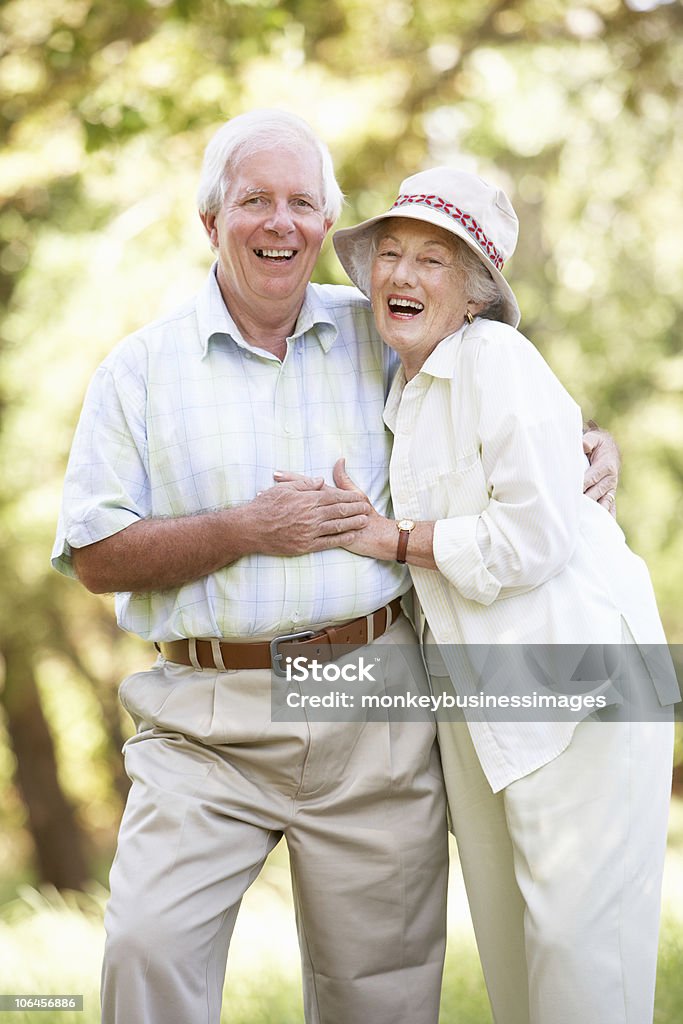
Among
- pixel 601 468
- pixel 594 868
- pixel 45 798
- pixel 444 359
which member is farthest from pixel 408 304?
pixel 45 798

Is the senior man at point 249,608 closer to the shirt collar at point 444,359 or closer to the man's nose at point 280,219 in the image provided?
the man's nose at point 280,219

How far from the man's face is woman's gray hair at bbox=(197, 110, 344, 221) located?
0.07 ft

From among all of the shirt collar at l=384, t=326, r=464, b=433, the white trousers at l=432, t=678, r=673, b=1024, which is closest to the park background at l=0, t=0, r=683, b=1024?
the white trousers at l=432, t=678, r=673, b=1024

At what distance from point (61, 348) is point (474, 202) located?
10.4 feet

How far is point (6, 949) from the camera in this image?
3.62m

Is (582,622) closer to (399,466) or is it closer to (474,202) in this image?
(399,466)

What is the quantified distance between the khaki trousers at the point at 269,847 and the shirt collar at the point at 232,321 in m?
0.70

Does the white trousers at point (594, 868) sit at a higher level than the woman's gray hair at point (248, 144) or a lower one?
lower

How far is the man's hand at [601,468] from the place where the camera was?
250 cm

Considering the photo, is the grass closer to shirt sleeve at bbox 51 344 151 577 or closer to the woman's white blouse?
the woman's white blouse

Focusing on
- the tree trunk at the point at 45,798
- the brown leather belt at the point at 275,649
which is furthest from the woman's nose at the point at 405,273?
the tree trunk at the point at 45,798

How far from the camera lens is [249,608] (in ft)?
7.41

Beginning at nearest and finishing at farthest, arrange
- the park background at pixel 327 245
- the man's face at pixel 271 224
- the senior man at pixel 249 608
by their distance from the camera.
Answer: the senior man at pixel 249 608, the man's face at pixel 271 224, the park background at pixel 327 245

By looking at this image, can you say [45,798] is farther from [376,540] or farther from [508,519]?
[508,519]
